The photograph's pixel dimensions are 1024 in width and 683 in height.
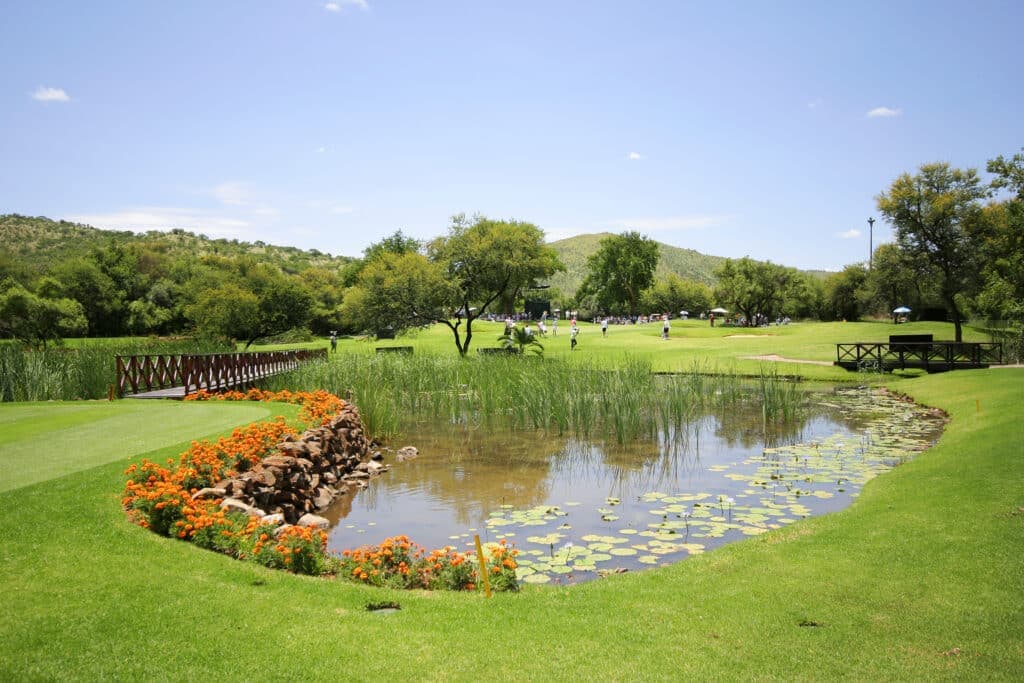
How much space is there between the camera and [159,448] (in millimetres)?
10195

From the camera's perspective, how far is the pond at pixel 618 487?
8.96m

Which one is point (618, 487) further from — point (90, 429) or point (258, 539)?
point (90, 429)

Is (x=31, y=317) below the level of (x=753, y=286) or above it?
below

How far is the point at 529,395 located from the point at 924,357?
61.0 feet

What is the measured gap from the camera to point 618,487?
1191cm

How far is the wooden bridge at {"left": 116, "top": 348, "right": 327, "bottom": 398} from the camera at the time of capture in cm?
1816

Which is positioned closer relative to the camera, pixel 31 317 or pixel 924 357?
pixel 924 357

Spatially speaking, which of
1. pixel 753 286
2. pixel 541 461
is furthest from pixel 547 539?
pixel 753 286

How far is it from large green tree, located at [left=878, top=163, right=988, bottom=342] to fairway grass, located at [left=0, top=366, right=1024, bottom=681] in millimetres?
36035

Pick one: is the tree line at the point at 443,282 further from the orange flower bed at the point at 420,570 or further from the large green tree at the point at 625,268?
the large green tree at the point at 625,268

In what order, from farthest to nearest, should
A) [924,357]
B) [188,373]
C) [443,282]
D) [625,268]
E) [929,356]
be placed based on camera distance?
1. [625,268]
2. [443,282]
3. [929,356]
4. [924,357]
5. [188,373]

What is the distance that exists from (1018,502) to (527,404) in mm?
11541

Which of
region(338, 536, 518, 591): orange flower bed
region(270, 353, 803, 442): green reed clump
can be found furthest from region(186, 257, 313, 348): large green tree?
region(338, 536, 518, 591): orange flower bed

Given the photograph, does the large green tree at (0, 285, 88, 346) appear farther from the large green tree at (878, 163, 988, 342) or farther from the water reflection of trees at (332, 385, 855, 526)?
the large green tree at (878, 163, 988, 342)
